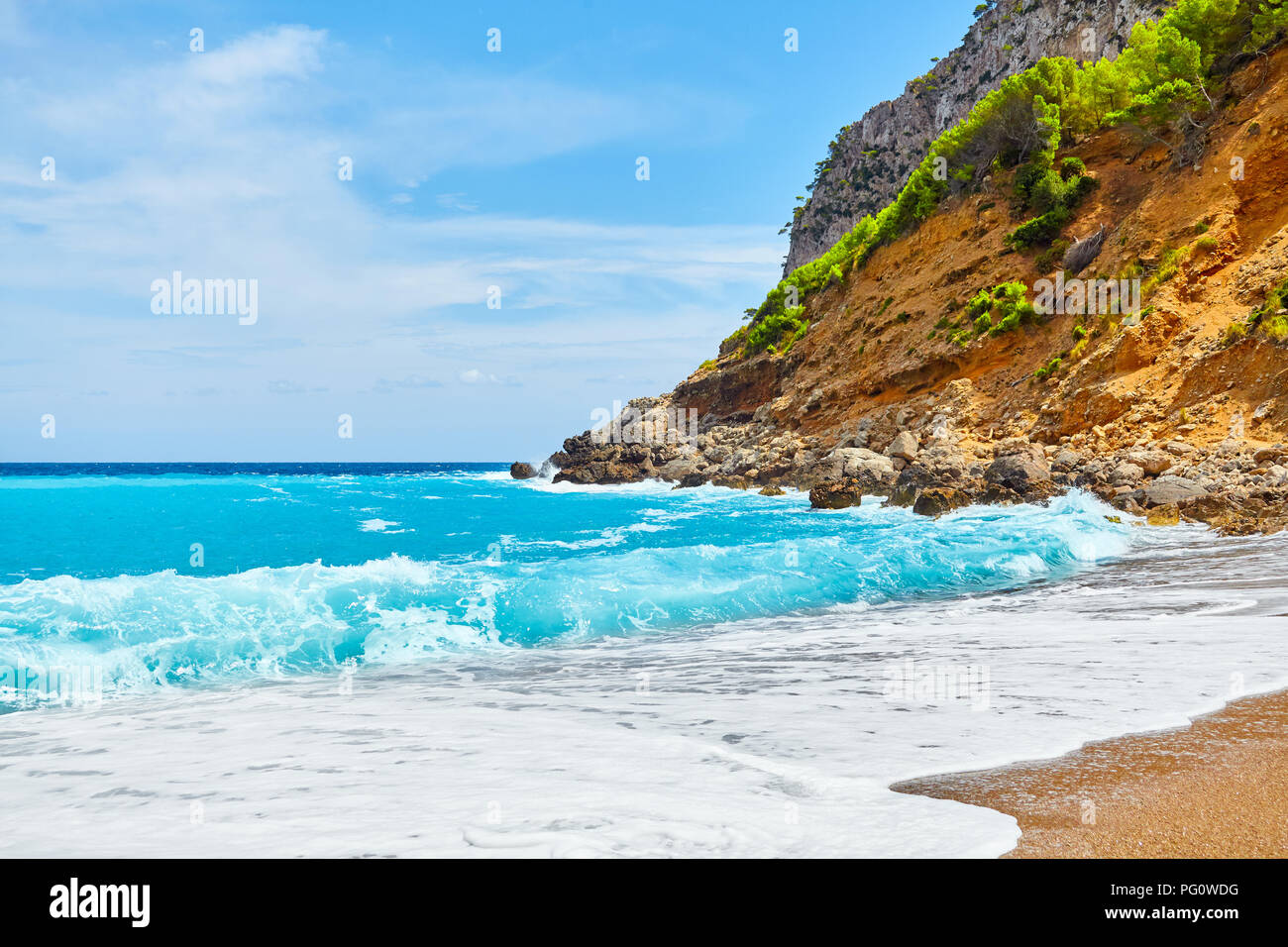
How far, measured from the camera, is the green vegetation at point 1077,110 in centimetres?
3067

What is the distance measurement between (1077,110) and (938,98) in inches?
1445

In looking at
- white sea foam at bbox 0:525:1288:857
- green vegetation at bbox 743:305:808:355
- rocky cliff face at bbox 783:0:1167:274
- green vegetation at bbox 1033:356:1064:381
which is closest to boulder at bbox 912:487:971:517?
green vegetation at bbox 1033:356:1064:381

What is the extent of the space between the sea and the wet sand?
200 mm

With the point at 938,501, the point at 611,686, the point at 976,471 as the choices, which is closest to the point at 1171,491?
the point at 938,501

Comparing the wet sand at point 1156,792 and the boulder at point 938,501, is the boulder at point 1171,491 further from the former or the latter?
the wet sand at point 1156,792

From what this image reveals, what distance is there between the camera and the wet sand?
126 inches

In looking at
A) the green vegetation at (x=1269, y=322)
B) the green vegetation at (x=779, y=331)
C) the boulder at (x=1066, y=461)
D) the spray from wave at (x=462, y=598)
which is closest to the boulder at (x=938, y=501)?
the boulder at (x=1066, y=461)

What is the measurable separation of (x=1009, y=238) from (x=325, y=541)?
33821 millimetres

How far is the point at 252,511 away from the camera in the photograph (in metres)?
35.1

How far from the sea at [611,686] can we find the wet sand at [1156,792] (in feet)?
0.66

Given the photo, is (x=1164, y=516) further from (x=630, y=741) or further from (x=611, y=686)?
(x=630, y=741)

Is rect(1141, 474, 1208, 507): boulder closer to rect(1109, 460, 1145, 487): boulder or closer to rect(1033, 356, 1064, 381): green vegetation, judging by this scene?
rect(1109, 460, 1145, 487): boulder
